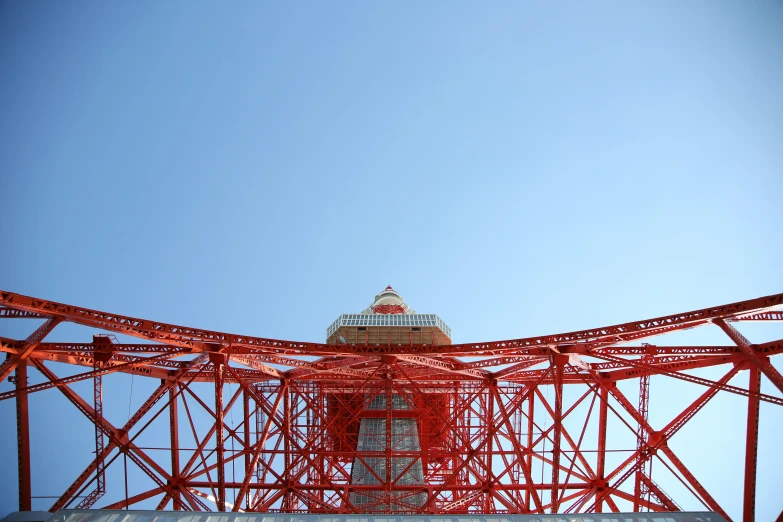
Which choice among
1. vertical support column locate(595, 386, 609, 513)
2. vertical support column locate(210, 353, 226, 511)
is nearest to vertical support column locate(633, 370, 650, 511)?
→ vertical support column locate(595, 386, 609, 513)

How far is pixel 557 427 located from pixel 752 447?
24.4 ft

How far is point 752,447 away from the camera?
2355 cm

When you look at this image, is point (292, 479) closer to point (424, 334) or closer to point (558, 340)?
point (558, 340)

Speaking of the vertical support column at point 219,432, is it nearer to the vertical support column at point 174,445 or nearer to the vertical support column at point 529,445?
the vertical support column at point 174,445

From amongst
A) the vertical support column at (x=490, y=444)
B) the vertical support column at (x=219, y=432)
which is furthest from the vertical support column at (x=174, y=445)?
the vertical support column at (x=490, y=444)

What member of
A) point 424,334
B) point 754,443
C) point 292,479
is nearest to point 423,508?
point 292,479

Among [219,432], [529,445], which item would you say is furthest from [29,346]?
[529,445]

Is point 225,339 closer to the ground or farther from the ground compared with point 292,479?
farther from the ground

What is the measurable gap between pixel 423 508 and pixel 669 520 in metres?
10.8

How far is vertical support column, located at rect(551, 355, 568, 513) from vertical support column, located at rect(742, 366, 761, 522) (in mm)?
6917

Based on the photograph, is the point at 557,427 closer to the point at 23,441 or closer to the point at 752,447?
the point at 752,447

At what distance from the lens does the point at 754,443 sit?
927 inches

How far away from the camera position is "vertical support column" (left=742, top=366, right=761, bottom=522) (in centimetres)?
2261

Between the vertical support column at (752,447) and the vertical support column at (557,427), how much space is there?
6.92 metres
